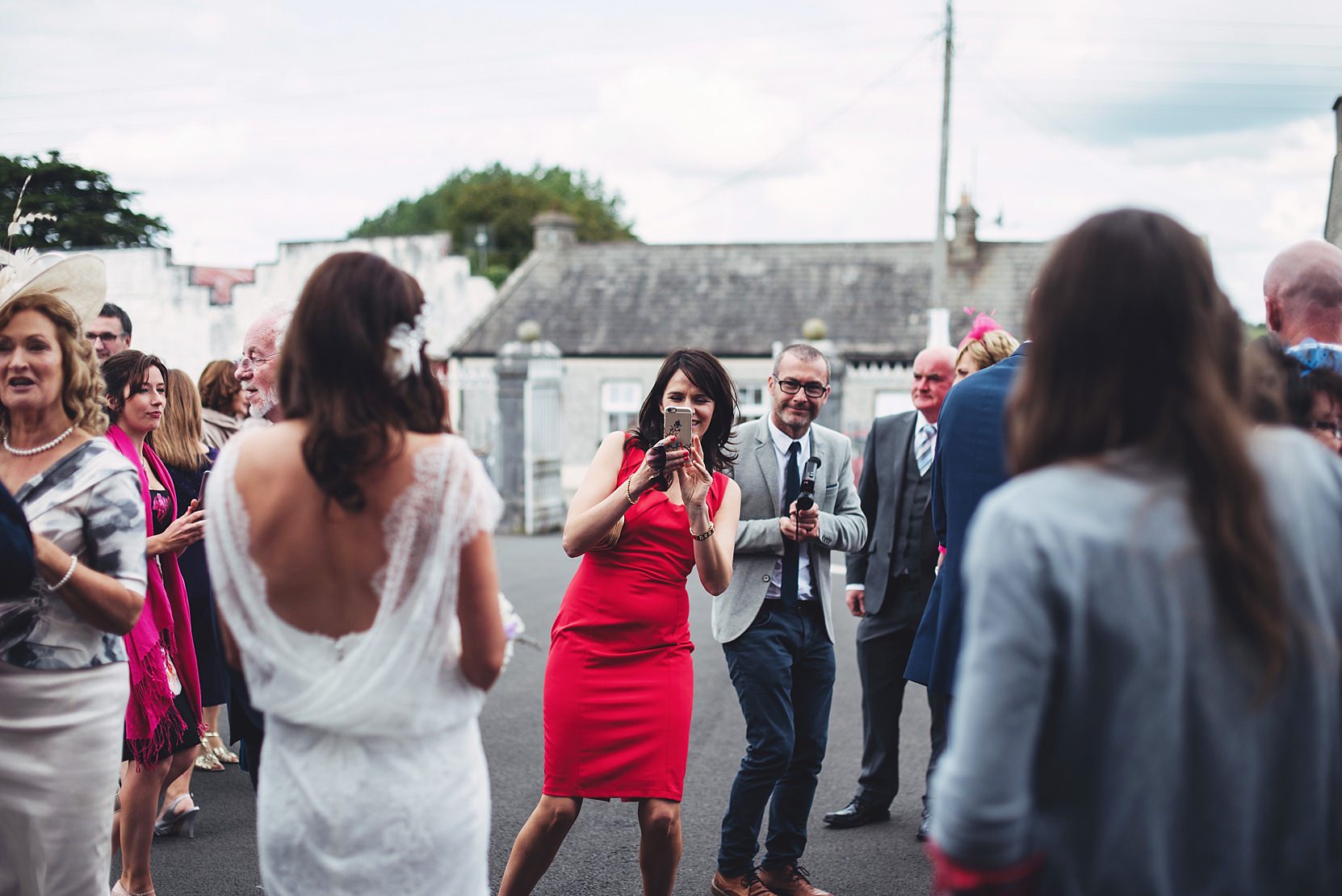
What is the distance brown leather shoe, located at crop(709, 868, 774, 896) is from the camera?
4.48 meters

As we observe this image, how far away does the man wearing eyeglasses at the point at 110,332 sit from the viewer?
6035 millimetres

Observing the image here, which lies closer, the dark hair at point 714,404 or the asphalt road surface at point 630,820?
the dark hair at point 714,404

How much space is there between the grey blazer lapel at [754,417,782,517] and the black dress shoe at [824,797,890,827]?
1562 millimetres

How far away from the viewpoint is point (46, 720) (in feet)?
9.84

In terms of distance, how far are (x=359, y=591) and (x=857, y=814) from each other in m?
3.69

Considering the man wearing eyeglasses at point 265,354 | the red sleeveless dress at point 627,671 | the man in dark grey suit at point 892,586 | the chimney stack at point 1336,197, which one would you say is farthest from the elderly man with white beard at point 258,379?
the chimney stack at point 1336,197

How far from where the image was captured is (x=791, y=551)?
4.71 m

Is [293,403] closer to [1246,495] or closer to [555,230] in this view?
[1246,495]

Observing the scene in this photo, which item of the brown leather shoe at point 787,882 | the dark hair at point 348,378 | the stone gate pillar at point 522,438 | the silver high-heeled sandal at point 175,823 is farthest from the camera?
the stone gate pillar at point 522,438

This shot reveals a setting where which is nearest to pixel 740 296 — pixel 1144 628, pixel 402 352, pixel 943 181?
pixel 943 181

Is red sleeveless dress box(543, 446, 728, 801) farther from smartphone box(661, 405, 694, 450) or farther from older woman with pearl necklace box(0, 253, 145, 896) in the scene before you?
older woman with pearl necklace box(0, 253, 145, 896)

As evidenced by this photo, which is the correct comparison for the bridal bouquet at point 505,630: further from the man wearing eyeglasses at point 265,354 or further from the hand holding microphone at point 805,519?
the hand holding microphone at point 805,519

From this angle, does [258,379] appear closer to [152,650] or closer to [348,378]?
[152,650]

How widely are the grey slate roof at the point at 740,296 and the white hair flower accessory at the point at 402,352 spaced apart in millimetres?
25696
